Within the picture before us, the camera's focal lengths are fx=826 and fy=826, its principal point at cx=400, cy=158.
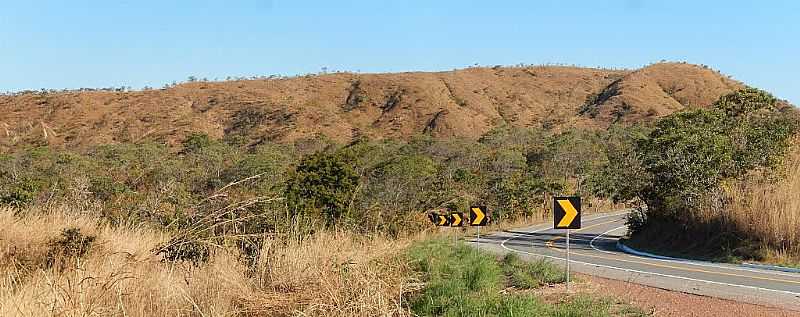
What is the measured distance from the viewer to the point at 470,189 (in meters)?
47.2

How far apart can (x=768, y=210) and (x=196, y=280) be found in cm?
1691

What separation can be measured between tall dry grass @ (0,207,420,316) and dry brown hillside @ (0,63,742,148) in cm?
8494

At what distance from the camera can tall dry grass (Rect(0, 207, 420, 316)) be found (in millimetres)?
7332

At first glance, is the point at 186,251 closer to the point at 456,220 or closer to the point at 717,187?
the point at 456,220

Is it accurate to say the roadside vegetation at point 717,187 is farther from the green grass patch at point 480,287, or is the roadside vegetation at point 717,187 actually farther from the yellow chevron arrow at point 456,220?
the green grass patch at point 480,287

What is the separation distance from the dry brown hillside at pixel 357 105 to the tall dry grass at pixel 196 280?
84.9 meters

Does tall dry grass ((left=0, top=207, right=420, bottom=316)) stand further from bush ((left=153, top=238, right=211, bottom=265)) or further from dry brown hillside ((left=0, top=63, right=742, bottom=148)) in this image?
dry brown hillside ((left=0, top=63, right=742, bottom=148))

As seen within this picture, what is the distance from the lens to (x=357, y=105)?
11656 cm

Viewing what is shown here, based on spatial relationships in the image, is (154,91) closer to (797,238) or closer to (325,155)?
(325,155)

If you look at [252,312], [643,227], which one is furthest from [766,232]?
[252,312]

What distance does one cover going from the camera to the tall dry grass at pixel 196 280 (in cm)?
733

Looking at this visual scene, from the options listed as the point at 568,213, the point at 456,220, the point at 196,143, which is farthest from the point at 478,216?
the point at 196,143

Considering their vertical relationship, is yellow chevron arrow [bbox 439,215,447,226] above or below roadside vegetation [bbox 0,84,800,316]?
below

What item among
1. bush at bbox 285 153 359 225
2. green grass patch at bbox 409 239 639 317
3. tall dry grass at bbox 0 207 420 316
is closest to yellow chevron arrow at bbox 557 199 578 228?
green grass patch at bbox 409 239 639 317
